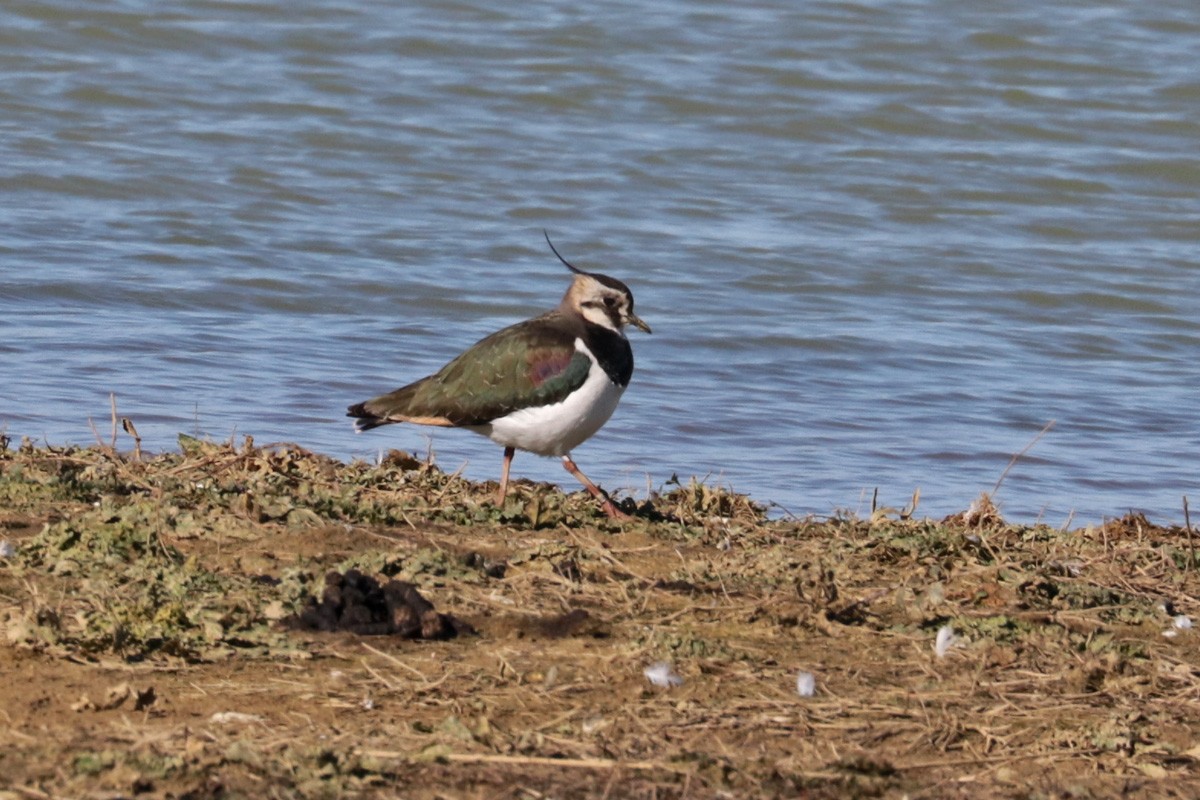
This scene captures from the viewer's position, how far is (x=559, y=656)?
4785 mm

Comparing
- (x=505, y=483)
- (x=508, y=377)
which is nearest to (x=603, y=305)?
(x=508, y=377)

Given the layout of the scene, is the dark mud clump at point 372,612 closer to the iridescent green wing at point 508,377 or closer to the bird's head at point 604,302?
the iridescent green wing at point 508,377

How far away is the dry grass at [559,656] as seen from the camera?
13.2 feet

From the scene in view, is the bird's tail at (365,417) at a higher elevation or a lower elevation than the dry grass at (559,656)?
lower

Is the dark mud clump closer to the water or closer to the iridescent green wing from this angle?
the iridescent green wing

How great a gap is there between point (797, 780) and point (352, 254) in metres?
10.4

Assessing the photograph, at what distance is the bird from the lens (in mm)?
7012

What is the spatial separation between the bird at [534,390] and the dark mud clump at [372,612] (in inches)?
70.8

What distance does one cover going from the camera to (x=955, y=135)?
18859mm

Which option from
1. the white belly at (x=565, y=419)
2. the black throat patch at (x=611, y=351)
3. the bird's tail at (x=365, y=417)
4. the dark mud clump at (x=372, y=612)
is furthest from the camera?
the bird's tail at (x=365, y=417)

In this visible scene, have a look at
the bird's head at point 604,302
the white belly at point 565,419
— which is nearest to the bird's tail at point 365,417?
the white belly at point 565,419

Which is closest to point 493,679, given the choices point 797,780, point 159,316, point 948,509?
point 797,780

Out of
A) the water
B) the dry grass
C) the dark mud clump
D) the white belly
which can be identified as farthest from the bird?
the dark mud clump

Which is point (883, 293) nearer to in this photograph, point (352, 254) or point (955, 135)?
point (352, 254)
